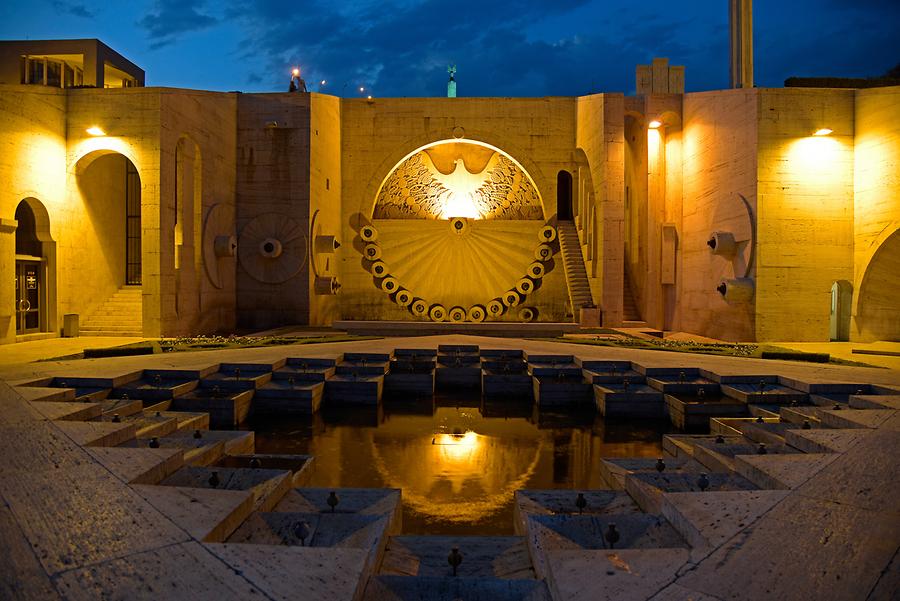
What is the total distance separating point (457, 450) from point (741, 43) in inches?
573

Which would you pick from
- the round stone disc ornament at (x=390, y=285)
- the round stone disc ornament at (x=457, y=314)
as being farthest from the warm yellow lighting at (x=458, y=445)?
the round stone disc ornament at (x=390, y=285)

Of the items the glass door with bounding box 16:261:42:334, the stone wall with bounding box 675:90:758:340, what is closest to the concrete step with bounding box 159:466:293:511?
the glass door with bounding box 16:261:42:334

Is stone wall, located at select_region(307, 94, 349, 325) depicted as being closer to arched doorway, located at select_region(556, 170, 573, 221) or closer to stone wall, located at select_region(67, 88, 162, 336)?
stone wall, located at select_region(67, 88, 162, 336)

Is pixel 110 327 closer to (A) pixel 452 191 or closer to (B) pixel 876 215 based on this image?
(A) pixel 452 191

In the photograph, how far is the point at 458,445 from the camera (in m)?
5.36

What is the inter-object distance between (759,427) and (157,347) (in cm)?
840

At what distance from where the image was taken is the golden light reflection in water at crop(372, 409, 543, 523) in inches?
156

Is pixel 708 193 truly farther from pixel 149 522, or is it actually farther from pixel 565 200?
pixel 149 522

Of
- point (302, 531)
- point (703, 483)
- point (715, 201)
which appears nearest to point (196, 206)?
point (715, 201)

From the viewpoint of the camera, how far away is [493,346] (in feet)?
29.5

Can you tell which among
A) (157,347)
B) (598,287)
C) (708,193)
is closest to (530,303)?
(598,287)

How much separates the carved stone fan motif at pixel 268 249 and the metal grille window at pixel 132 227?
8.49 feet

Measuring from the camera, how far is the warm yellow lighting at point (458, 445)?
198 inches

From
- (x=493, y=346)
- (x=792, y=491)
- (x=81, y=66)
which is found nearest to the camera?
(x=792, y=491)
